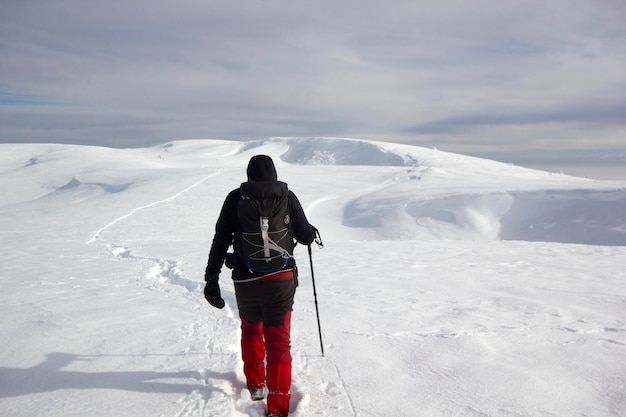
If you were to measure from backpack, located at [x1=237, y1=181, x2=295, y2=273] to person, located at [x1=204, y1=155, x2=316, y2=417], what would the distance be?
0.03 metres

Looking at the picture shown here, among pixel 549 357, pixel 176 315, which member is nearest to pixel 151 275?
pixel 176 315

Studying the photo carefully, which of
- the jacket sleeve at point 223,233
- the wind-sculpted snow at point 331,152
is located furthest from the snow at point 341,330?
the wind-sculpted snow at point 331,152

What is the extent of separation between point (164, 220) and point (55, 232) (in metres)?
3.72

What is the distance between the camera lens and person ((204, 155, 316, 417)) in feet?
9.61

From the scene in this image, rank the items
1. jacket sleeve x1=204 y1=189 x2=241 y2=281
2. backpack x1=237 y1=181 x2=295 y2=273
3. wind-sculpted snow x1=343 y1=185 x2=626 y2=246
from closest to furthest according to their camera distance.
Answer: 1. backpack x1=237 y1=181 x2=295 y2=273
2. jacket sleeve x1=204 y1=189 x2=241 y2=281
3. wind-sculpted snow x1=343 y1=185 x2=626 y2=246

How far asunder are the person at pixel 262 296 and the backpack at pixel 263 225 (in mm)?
33

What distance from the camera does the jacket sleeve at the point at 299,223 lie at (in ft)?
10.3

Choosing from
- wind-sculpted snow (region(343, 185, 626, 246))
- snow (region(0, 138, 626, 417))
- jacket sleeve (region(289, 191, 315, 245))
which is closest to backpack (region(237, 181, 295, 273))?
jacket sleeve (region(289, 191, 315, 245))

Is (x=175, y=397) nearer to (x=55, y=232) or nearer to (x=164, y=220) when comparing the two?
(x=55, y=232)

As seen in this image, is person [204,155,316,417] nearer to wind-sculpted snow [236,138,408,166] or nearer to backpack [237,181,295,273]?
backpack [237,181,295,273]

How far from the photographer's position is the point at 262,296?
297cm

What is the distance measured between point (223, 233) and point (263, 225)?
373 mm

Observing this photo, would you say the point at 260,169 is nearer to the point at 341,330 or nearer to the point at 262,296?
the point at 262,296

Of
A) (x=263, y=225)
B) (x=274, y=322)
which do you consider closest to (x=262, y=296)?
(x=274, y=322)
